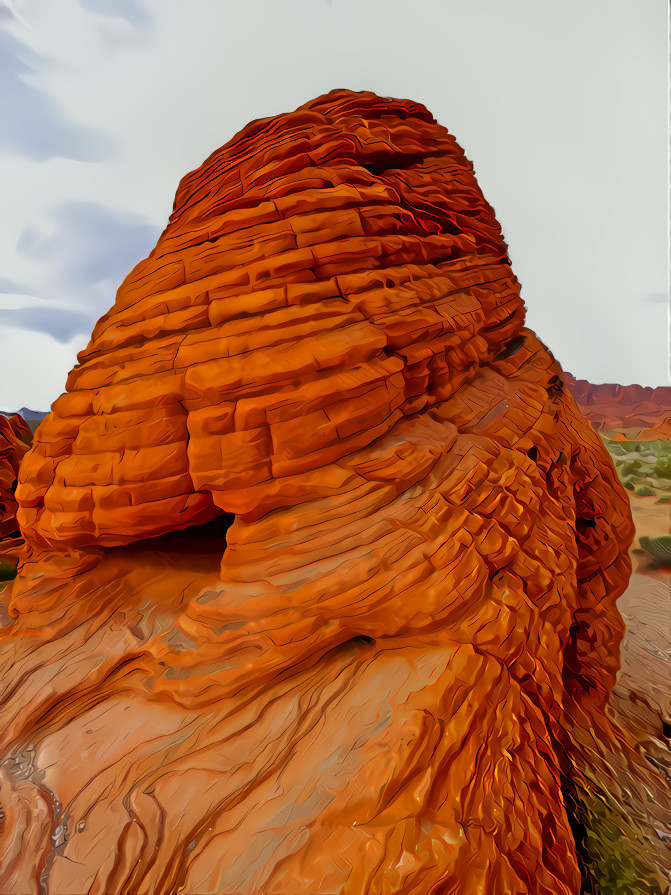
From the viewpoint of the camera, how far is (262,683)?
127 centimetres

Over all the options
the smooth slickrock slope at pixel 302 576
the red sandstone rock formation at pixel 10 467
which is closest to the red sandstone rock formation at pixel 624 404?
the smooth slickrock slope at pixel 302 576

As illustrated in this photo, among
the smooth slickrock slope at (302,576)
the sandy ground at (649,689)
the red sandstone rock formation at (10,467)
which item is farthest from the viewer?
the red sandstone rock formation at (10,467)

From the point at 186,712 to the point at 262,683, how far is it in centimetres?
22

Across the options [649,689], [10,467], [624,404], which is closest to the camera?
[649,689]

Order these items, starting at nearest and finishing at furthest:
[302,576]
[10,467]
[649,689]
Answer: [302,576], [649,689], [10,467]

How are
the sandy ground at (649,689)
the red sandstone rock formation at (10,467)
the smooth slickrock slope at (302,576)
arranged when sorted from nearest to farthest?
the smooth slickrock slope at (302,576) < the sandy ground at (649,689) < the red sandstone rock formation at (10,467)

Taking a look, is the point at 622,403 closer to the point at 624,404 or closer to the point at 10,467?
the point at 624,404

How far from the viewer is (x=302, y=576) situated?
1285mm

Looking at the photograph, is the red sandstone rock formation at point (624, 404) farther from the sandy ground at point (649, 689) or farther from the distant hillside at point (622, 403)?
the sandy ground at point (649, 689)

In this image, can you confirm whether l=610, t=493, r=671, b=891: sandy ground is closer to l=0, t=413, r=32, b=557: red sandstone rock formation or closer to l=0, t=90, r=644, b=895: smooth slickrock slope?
l=0, t=90, r=644, b=895: smooth slickrock slope

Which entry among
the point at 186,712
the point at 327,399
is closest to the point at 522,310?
the point at 327,399

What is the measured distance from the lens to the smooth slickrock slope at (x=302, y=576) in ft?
3.40

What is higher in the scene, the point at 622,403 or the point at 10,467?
the point at 622,403

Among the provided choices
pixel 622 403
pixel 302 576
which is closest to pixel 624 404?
pixel 622 403
